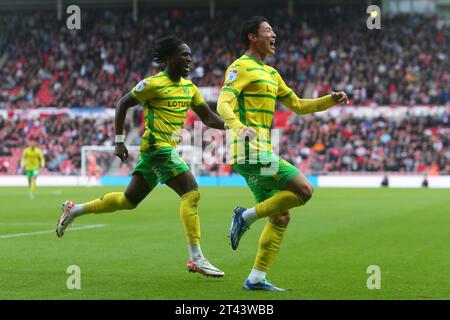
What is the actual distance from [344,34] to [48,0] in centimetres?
1961

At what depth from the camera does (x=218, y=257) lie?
11.5m

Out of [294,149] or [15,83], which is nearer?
[294,149]

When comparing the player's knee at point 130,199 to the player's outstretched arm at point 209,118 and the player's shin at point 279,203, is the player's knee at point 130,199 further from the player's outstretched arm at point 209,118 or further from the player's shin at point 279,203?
the player's shin at point 279,203

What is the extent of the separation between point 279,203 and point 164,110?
219cm

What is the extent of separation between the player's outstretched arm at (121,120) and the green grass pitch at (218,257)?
53.2 inches

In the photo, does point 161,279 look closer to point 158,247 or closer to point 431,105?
point 158,247

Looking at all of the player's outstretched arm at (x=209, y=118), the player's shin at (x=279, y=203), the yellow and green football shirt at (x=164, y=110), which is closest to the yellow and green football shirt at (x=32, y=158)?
the player's outstretched arm at (x=209, y=118)

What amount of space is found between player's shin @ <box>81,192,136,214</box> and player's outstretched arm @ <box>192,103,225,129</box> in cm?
130

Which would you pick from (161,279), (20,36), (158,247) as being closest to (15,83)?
(20,36)

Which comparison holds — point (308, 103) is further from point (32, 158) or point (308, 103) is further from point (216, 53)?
point (216, 53)

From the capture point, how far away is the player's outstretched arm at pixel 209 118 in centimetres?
984

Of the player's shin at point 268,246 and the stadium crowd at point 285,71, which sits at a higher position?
the stadium crowd at point 285,71

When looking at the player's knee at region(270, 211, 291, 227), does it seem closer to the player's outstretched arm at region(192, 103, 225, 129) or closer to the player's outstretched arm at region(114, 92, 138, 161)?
the player's outstretched arm at region(192, 103, 225, 129)

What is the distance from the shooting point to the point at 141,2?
2179 inches
